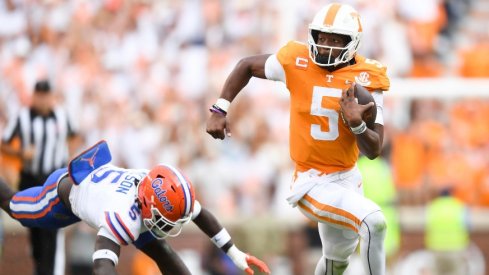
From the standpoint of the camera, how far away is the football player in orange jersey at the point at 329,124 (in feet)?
24.3

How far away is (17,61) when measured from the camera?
14.5 m

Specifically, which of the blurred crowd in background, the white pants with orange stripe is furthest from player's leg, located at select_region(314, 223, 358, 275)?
the blurred crowd in background

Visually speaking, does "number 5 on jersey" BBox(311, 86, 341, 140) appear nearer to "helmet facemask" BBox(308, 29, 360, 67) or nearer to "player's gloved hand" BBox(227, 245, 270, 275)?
"helmet facemask" BBox(308, 29, 360, 67)

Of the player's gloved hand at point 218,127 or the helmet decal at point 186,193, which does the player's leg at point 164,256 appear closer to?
the helmet decal at point 186,193

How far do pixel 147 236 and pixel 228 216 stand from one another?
5.13 meters

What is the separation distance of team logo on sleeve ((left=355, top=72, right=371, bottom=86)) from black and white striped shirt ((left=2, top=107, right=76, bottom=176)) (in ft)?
12.0

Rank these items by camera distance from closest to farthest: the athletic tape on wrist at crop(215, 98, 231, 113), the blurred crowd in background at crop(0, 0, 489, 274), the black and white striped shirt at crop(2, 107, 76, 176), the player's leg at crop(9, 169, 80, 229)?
the athletic tape on wrist at crop(215, 98, 231, 113) < the player's leg at crop(9, 169, 80, 229) < the black and white striped shirt at crop(2, 107, 76, 176) < the blurred crowd in background at crop(0, 0, 489, 274)

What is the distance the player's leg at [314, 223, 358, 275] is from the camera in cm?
781

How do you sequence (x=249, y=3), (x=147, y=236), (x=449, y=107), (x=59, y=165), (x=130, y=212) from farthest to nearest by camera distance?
(x=249, y=3) → (x=449, y=107) → (x=59, y=165) → (x=147, y=236) → (x=130, y=212)

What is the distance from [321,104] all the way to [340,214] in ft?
2.39

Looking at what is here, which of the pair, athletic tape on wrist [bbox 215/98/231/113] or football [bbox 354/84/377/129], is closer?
football [bbox 354/84/377/129]

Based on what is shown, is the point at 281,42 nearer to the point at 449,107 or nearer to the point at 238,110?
the point at 238,110

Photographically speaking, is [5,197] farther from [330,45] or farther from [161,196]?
[330,45]

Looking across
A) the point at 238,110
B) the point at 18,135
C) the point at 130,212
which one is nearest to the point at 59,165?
the point at 18,135
